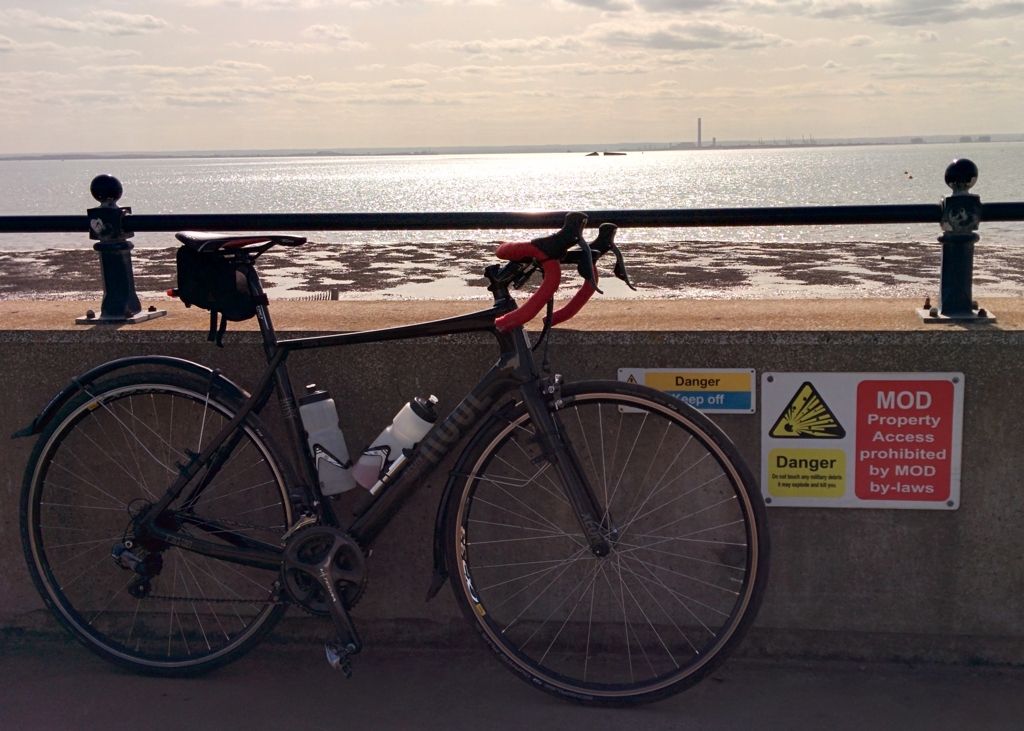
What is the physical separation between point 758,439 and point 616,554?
637mm

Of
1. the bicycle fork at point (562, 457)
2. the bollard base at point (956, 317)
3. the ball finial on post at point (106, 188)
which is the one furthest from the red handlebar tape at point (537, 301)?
the ball finial on post at point (106, 188)

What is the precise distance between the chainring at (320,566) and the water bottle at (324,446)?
0.16 metres

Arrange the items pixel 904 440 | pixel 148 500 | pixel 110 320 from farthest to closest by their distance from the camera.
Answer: pixel 110 320 → pixel 148 500 → pixel 904 440

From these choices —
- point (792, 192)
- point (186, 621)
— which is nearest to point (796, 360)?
point (186, 621)

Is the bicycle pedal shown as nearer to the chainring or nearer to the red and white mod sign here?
the chainring

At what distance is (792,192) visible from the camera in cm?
11750

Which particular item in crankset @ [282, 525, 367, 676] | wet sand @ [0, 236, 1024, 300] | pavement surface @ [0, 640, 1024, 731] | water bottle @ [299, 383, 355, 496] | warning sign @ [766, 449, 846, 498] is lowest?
wet sand @ [0, 236, 1024, 300]

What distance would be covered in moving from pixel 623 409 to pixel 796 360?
61cm

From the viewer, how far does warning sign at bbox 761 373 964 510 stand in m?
3.72

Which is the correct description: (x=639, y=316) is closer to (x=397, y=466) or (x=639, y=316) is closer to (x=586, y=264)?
(x=586, y=264)

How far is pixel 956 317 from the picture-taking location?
12.6 ft

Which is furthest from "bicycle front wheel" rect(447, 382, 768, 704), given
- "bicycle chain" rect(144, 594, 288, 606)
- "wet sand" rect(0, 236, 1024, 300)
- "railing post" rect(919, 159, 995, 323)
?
"wet sand" rect(0, 236, 1024, 300)

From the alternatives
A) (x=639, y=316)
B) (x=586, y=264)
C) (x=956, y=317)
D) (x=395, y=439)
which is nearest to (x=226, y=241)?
(x=395, y=439)

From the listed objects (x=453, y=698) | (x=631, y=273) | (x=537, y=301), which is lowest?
(x=631, y=273)
